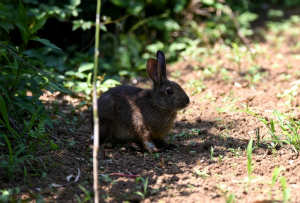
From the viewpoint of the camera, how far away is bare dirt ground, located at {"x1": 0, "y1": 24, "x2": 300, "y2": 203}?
3.44 metres

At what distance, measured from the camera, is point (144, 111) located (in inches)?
194

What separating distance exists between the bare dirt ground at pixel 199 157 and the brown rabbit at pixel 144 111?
0.80 ft

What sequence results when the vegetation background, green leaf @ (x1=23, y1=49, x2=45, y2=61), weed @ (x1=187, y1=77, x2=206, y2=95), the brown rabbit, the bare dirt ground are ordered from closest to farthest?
the bare dirt ground → green leaf @ (x1=23, y1=49, x2=45, y2=61) → the brown rabbit → weed @ (x1=187, y1=77, x2=206, y2=95) → the vegetation background

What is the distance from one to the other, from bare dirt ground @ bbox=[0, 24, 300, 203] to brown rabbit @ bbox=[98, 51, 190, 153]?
242 millimetres

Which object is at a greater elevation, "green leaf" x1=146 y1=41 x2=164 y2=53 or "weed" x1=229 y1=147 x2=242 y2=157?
"green leaf" x1=146 y1=41 x2=164 y2=53

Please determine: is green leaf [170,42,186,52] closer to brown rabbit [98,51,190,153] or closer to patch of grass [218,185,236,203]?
brown rabbit [98,51,190,153]

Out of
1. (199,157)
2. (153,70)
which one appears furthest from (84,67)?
(199,157)

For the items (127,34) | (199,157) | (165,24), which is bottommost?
(199,157)

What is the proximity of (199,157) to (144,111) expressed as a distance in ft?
3.38

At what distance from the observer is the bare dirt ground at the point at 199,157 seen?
3443 millimetres

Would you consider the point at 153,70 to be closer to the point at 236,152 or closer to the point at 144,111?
the point at 144,111

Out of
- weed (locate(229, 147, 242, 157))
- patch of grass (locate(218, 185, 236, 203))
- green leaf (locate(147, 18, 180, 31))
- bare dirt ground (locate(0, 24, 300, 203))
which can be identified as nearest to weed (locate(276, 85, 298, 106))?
bare dirt ground (locate(0, 24, 300, 203))

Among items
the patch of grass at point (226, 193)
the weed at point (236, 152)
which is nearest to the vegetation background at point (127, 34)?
the weed at point (236, 152)

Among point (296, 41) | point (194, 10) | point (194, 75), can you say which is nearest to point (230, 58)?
point (194, 75)
